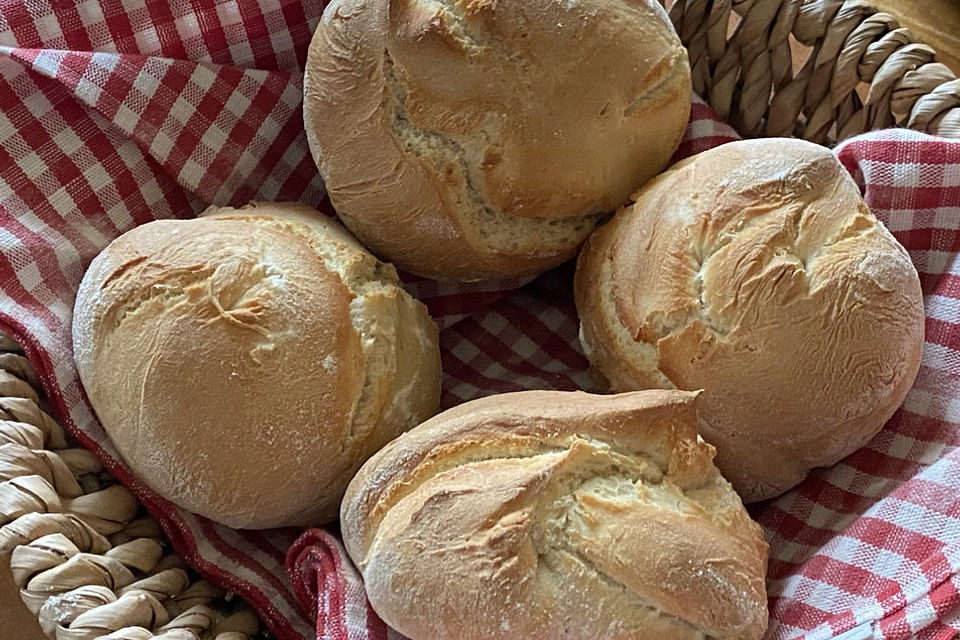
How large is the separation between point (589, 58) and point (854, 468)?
1.96 feet

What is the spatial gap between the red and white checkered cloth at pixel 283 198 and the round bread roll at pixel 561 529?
4.2 inches

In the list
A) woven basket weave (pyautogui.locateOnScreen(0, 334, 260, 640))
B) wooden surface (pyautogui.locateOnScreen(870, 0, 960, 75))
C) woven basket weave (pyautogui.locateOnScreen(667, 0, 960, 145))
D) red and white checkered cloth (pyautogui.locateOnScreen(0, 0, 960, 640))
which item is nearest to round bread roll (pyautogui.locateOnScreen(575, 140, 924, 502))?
red and white checkered cloth (pyautogui.locateOnScreen(0, 0, 960, 640))

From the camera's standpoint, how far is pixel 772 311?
100 cm

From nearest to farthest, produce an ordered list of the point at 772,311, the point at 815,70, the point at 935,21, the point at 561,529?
the point at 561,529 → the point at 772,311 → the point at 815,70 → the point at 935,21

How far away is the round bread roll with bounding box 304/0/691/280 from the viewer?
1.11 m

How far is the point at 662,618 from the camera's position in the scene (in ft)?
2.81

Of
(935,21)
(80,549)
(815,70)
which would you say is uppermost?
(815,70)

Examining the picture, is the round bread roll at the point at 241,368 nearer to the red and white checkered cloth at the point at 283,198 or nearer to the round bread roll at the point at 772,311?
the red and white checkered cloth at the point at 283,198

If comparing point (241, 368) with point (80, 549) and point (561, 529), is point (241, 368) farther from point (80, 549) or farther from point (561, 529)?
point (561, 529)

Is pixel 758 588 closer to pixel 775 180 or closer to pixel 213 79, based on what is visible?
pixel 775 180

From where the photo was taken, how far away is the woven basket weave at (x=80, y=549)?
37.6 inches

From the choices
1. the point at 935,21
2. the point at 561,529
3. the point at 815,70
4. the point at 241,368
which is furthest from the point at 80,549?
the point at 935,21

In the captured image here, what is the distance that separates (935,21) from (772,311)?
3.84 ft

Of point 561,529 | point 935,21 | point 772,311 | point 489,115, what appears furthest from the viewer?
point 935,21
